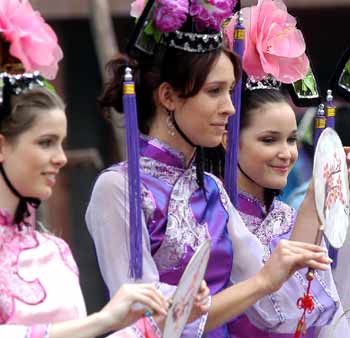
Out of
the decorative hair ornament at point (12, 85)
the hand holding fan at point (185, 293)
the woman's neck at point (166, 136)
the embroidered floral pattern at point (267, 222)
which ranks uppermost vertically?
the decorative hair ornament at point (12, 85)

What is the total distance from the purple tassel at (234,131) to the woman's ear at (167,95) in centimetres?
29

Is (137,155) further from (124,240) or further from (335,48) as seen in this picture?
(335,48)

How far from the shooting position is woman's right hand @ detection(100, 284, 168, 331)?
125 inches

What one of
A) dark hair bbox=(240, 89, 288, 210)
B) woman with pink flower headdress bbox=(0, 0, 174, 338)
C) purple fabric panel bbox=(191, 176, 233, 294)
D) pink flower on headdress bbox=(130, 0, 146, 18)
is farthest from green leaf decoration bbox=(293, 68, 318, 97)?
woman with pink flower headdress bbox=(0, 0, 174, 338)

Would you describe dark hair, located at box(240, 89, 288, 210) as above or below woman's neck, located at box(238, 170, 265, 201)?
above

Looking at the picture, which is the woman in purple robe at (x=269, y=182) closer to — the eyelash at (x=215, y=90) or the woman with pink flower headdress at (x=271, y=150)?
the woman with pink flower headdress at (x=271, y=150)

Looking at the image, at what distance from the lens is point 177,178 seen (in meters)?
3.82

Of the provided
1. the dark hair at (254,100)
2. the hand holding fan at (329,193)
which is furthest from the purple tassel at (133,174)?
the dark hair at (254,100)

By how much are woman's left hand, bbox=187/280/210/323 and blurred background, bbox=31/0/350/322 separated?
3.81 metres

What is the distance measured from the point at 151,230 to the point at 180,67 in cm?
45

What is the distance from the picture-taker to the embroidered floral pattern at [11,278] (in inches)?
128

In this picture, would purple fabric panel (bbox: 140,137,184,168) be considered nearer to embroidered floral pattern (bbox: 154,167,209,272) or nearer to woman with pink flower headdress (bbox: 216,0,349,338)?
embroidered floral pattern (bbox: 154,167,209,272)

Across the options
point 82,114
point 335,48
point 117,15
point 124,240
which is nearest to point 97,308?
point 82,114

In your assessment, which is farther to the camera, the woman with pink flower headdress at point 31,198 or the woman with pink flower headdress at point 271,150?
the woman with pink flower headdress at point 271,150
